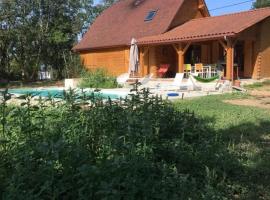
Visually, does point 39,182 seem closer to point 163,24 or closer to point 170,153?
point 170,153

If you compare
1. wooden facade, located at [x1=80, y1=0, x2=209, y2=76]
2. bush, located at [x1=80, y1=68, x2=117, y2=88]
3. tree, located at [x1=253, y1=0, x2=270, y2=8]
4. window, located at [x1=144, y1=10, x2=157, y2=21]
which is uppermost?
tree, located at [x1=253, y1=0, x2=270, y2=8]

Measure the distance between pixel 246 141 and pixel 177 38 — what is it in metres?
16.4

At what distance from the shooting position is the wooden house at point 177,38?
2229 centimetres

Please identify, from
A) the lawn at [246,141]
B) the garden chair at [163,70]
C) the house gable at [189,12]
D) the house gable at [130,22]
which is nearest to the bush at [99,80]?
the garden chair at [163,70]

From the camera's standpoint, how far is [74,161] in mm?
3705

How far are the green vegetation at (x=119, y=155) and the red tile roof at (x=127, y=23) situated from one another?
20765mm

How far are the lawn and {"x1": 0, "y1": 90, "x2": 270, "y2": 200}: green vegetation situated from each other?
2cm

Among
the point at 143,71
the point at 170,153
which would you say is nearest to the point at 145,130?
the point at 170,153

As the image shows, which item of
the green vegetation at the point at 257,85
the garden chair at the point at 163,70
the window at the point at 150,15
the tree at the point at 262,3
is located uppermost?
the tree at the point at 262,3

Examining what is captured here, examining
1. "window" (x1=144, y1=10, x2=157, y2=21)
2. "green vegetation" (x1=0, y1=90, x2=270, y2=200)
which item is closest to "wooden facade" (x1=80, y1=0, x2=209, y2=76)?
"window" (x1=144, y1=10, x2=157, y2=21)

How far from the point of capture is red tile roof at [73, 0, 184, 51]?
27266 mm

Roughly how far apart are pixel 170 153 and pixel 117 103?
1279 mm

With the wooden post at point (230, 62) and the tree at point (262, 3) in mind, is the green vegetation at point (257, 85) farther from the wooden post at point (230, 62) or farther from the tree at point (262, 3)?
the tree at point (262, 3)

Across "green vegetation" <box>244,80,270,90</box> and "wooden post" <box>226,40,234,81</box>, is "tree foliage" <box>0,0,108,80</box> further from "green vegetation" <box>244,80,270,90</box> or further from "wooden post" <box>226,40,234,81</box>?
"green vegetation" <box>244,80,270,90</box>
